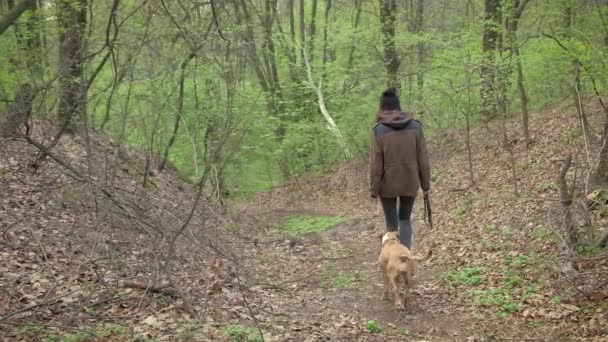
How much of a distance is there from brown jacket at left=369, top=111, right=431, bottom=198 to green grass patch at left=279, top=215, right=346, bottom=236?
225 inches

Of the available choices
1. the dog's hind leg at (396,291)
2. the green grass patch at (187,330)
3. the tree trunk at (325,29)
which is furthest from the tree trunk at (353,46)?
the green grass patch at (187,330)

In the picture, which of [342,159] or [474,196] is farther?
[342,159]

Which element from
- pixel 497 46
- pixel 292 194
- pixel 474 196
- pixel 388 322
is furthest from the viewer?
pixel 292 194

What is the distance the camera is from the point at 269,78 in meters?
22.8

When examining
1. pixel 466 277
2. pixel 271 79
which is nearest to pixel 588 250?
pixel 466 277

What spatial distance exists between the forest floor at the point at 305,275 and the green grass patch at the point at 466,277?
27 mm

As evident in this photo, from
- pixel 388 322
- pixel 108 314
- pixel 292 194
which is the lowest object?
pixel 292 194

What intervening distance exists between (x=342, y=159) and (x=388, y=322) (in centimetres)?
1527

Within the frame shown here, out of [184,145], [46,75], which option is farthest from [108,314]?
[184,145]

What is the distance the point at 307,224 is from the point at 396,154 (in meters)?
7.00

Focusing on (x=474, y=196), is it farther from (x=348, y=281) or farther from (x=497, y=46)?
(x=497, y=46)

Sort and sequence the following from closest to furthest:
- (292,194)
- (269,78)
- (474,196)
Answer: (474,196), (292,194), (269,78)

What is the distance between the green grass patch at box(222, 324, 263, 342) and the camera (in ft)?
14.2

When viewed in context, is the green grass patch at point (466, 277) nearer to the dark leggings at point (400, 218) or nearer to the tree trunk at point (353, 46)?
the dark leggings at point (400, 218)
